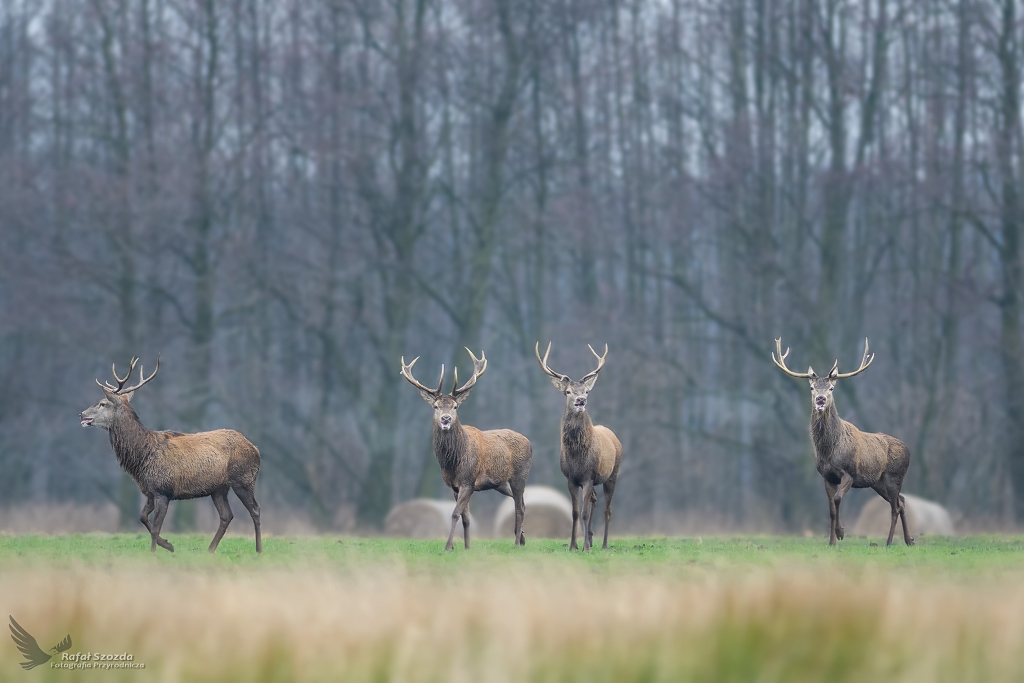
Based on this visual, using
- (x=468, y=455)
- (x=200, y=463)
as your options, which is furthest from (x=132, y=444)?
(x=468, y=455)

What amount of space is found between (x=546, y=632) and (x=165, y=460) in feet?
26.3

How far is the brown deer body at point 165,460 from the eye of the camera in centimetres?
1480

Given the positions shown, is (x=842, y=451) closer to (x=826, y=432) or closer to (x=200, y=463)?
(x=826, y=432)

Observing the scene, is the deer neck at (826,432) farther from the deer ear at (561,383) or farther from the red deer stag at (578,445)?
the deer ear at (561,383)

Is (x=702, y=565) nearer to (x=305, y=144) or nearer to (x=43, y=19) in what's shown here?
(x=305, y=144)

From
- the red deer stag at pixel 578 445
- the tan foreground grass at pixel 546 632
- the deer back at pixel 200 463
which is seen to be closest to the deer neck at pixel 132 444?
the deer back at pixel 200 463

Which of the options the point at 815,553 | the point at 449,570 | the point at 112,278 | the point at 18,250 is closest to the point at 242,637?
the point at 449,570

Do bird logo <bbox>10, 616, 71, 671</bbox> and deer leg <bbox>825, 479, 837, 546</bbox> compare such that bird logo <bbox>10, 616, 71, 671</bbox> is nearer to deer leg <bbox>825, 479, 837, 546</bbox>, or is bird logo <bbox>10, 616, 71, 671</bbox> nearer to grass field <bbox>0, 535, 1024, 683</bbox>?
grass field <bbox>0, 535, 1024, 683</bbox>

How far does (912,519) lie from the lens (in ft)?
84.3

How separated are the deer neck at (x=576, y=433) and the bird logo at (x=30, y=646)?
844 cm

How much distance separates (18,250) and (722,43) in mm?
18166

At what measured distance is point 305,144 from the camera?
108ft

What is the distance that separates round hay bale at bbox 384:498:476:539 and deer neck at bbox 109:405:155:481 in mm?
12267

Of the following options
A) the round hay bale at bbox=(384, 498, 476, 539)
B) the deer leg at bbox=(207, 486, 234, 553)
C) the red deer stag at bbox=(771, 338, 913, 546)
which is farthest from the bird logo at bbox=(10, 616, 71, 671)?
the round hay bale at bbox=(384, 498, 476, 539)
